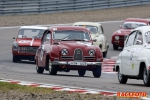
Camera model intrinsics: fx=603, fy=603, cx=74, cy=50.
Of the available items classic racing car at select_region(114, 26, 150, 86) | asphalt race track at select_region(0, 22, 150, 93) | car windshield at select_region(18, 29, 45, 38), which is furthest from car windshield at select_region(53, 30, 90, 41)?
car windshield at select_region(18, 29, 45, 38)

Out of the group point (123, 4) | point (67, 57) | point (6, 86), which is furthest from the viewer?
point (123, 4)

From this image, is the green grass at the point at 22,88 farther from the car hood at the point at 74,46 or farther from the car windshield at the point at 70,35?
the car windshield at the point at 70,35

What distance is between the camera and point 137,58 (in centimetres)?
1329

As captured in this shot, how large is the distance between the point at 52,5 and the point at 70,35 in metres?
25.0

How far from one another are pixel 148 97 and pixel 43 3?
3229 cm

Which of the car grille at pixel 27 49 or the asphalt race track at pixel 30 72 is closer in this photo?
the asphalt race track at pixel 30 72

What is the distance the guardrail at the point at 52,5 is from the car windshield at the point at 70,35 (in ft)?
73.7

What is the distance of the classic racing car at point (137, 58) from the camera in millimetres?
12930

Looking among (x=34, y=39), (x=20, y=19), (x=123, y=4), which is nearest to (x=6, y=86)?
(x=34, y=39)

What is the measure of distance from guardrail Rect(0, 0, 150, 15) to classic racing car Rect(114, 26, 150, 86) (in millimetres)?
26784

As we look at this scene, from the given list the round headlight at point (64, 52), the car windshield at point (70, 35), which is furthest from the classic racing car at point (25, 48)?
the round headlight at point (64, 52)

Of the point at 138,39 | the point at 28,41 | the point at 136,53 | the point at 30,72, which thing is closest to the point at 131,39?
the point at 138,39

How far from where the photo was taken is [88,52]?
681 inches

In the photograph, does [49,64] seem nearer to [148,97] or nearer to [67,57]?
[67,57]
